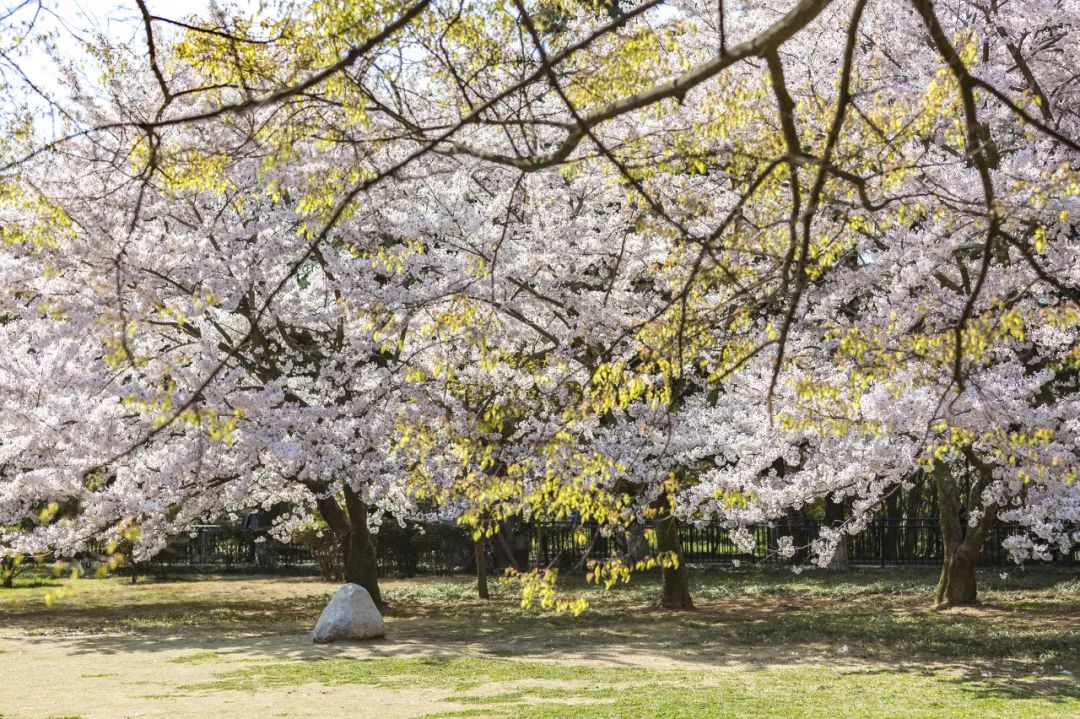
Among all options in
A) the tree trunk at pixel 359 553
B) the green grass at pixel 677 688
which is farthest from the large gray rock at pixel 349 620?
the tree trunk at pixel 359 553

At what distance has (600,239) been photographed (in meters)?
16.6

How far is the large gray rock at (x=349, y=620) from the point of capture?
14.9 m

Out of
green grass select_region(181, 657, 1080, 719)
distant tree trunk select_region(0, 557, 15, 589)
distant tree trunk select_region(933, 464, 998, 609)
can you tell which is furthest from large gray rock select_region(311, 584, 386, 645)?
distant tree trunk select_region(0, 557, 15, 589)

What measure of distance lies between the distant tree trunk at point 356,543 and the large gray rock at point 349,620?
3.78 m

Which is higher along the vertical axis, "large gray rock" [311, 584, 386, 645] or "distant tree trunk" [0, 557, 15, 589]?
"distant tree trunk" [0, 557, 15, 589]

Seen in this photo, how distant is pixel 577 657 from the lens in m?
13.2

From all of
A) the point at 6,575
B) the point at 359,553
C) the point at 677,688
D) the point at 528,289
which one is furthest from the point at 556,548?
the point at 677,688

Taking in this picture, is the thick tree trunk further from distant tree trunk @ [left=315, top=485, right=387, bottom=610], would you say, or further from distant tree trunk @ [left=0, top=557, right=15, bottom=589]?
distant tree trunk @ [left=0, top=557, right=15, bottom=589]

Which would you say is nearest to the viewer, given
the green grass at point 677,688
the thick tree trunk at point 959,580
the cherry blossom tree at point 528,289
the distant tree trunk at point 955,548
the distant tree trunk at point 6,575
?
the green grass at point 677,688

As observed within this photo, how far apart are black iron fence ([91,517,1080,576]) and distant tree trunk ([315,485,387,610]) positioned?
5341mm

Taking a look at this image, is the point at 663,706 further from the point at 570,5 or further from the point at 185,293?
the point at 185,293

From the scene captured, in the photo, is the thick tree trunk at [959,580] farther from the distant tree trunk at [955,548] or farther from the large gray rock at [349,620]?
the large gray rock at [349,620]

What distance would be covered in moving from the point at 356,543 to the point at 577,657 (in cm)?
684

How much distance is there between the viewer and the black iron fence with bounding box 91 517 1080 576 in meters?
25.0
